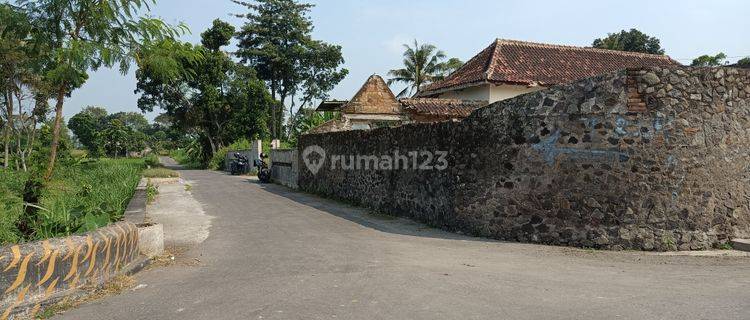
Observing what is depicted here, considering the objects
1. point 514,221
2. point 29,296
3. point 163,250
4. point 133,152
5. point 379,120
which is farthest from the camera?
point 133,152

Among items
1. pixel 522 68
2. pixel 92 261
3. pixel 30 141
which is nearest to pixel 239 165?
pixel 30 141

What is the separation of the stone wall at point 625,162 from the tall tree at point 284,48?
37347mm

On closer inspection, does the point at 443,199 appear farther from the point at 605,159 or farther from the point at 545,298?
the point at 545,298

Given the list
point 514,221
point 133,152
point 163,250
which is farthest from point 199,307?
point 133,152

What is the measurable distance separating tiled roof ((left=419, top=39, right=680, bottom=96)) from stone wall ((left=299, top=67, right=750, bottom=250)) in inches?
485

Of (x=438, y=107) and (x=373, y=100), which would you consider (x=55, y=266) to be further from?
(x=373, y=100)

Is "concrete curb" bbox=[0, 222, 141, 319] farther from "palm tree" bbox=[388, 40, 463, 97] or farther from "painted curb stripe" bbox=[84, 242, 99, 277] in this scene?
"palm tree" bbox=[388, 40, 463, 97]

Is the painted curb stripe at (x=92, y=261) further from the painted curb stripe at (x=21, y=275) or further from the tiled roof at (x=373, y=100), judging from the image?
the tiled roof at (x=373, y=100)

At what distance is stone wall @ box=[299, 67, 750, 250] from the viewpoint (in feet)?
27.4

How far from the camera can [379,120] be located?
23.1m

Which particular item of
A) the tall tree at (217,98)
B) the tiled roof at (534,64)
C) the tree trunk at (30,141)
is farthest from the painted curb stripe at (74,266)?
the tall tree at (217,98)

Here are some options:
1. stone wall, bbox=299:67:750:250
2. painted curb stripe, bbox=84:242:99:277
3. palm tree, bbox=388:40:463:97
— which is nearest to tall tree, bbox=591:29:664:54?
palm tree, bbox=388:40:463:97

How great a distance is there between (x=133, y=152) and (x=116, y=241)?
8674 cm

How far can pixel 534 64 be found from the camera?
22891 mm
